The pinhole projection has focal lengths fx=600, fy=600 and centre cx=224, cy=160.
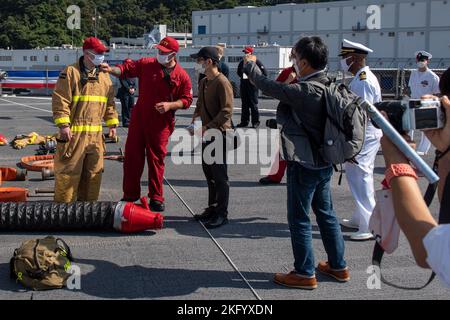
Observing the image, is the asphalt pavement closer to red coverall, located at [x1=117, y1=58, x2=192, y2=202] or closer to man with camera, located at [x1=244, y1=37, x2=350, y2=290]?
man with camera, located at [x1=244, y1=37, x2=350, y2=290]

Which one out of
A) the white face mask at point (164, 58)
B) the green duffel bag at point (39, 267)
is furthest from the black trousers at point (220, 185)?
the green duffel bag at point (39, 267)

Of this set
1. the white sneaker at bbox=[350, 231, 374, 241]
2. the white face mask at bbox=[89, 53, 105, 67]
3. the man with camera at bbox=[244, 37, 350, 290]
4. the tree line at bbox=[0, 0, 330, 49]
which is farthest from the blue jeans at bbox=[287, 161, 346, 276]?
the tree line at bbox=[0, 0, 330, 49]

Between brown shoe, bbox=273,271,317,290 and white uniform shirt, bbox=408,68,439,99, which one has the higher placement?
white uniform shirt, bbox=408,68,439,99

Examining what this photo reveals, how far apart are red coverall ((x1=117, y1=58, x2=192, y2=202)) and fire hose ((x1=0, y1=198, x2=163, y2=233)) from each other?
0.94m

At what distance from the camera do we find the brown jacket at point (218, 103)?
22.7 ft

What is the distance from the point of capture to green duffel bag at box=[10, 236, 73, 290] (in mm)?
4930

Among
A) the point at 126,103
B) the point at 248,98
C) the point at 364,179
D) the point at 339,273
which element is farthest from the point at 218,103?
the point at 126,103

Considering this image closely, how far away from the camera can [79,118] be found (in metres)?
7.15

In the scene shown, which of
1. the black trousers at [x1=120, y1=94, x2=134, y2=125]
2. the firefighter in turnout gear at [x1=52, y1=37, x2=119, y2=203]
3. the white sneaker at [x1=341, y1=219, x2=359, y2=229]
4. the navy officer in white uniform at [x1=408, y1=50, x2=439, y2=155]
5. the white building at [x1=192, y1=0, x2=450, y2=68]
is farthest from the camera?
the white building at [x1=192, y1=0, x2=450, y2=68]

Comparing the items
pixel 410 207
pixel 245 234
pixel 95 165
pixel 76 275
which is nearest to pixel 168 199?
pixel 95 165

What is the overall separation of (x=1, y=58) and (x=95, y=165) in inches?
1761

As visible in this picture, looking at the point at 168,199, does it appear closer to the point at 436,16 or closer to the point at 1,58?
the point at 1,58

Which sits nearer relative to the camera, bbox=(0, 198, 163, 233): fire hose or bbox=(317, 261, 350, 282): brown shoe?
bbox=(317, 261, 350, 282): brown shoe

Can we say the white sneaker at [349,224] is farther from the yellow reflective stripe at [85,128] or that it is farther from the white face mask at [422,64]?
the white face mask at [422,64]
